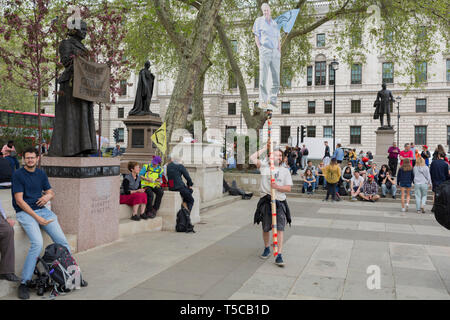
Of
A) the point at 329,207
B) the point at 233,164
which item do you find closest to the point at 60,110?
the point at 329,207

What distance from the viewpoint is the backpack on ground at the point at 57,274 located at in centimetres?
464

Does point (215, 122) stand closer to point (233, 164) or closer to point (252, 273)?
point (233, 164)

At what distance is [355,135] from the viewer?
52344 millimetres

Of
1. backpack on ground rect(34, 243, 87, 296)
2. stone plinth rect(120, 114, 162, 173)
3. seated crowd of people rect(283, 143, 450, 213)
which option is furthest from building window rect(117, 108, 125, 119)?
backpack on ground rect(34, 243, 87, 296)

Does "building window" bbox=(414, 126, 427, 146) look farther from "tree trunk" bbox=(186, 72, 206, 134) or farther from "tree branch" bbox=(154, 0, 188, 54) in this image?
"tree branch" bbox=(154, 0, 188, 54)

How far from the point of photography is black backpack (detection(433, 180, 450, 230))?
501 cm

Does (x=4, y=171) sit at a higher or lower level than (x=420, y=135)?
lower

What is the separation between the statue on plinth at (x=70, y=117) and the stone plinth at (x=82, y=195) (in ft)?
0.85

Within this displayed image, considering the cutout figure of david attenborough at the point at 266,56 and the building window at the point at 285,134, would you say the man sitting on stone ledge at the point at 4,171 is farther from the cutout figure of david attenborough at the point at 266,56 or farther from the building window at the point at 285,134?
the building window at the point at 285,134

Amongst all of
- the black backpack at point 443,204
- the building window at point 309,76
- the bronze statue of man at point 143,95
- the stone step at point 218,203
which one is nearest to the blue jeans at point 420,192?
the stone step at point 218,203

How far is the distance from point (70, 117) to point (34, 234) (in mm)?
2370

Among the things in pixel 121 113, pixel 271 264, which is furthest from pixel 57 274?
pixel 121 113

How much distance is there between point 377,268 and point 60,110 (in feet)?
19.4

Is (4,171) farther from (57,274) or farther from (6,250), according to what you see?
(57,274)
